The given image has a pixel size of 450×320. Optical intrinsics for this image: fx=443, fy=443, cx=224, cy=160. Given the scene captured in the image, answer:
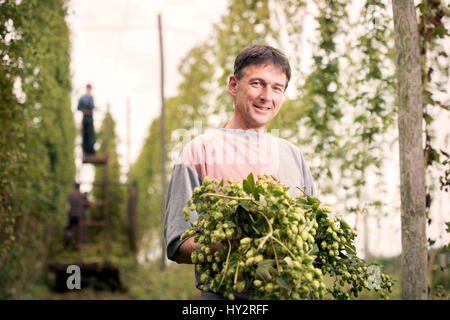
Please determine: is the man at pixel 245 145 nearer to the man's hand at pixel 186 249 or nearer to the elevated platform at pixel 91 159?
the man's hand at pixel 186 249

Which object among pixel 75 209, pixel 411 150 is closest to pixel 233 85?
pixel 411 150

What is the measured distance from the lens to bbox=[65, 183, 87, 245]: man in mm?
10898

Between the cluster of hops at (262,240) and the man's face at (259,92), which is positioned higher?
the man's face at (259,92)

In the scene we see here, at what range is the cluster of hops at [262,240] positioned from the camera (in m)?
1.26

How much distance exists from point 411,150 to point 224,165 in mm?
1336

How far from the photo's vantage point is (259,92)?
196cm

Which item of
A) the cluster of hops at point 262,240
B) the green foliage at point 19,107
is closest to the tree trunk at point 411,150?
the cluster of hops at point 262,240

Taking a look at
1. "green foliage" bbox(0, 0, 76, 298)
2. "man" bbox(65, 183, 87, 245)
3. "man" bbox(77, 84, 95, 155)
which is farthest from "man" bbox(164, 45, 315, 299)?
"man" bbox(65, 183, 87, 245)

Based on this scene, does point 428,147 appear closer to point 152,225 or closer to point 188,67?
point 188,67

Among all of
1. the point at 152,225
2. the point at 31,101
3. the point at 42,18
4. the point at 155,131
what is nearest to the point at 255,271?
the point at 31,101

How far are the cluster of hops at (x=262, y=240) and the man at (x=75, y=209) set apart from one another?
32.6ft

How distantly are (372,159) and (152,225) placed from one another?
14.9 metres

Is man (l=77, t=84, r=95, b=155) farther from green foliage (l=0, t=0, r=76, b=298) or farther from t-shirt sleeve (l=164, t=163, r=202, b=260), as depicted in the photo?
t-shirt sleeve (l=164, t=163, r=202, b=260)
